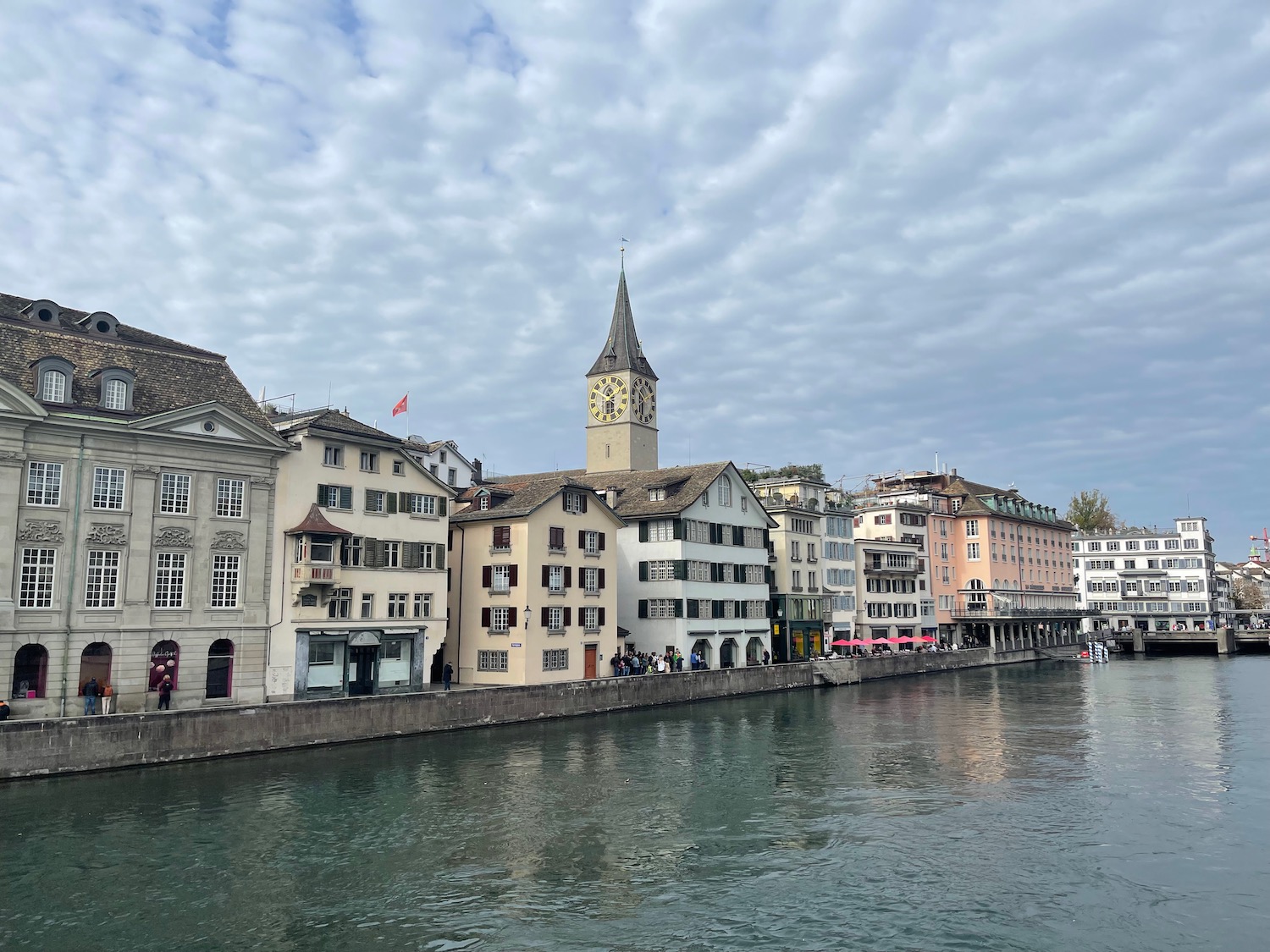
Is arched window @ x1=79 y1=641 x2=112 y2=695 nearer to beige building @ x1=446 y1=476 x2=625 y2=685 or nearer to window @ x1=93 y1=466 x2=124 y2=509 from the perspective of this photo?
window @ x1=93 y1=466 x2=124 y2=509

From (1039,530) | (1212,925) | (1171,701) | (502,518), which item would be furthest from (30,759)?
(1039,530)

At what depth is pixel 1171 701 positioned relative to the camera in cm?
6369

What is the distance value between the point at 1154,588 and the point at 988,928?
146655mm

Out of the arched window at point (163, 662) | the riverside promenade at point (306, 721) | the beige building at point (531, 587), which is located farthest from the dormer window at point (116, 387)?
the beige building at point (531, 587)

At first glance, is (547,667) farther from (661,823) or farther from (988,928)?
(988,928)

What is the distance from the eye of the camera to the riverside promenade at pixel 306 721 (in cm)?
3469

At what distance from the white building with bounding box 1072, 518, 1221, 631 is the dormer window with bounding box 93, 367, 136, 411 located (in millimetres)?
133572

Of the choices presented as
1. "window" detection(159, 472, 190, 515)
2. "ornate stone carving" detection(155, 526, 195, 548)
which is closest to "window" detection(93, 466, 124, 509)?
"window" detection(159, 472, 190, 515)

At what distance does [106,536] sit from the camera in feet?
135

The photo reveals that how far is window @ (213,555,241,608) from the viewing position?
145 ft

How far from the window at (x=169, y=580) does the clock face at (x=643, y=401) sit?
171 ft

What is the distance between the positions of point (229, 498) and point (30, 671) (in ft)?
33.9

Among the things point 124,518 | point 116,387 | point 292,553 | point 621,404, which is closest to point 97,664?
point 124,518

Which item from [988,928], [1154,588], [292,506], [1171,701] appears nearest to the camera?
[988,928]
